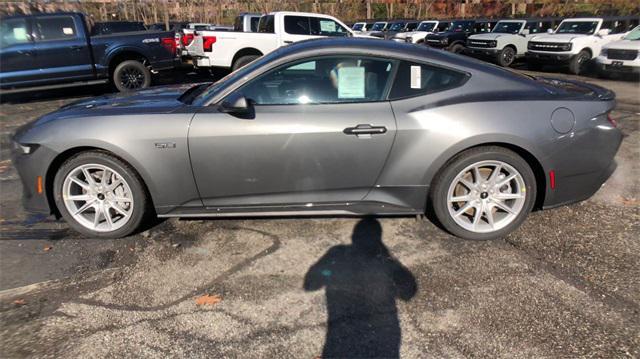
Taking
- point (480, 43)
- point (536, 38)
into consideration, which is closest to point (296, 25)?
point (480, 43)

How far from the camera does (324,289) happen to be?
2.92 metres

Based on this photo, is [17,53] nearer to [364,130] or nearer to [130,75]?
[130,75]

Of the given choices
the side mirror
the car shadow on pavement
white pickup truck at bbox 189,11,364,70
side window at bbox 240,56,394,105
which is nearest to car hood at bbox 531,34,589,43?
white pickup truck at bbox 189,11,364,70

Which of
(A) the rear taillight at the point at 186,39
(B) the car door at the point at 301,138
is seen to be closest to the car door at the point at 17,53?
(A) the rear taillight at the point at 186,39

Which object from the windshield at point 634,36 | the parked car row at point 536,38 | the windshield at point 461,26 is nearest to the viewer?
the windshield at point 634,36

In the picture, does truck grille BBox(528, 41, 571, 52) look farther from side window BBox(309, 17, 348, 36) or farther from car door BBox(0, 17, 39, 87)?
car door BBox(0, 17, 39, 87)

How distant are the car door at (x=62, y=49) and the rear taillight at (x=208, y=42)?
8.39ft

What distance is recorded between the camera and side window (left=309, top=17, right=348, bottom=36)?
38.0 ft

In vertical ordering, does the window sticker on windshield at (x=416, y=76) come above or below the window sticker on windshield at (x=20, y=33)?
below

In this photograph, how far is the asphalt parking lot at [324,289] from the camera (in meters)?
2.43

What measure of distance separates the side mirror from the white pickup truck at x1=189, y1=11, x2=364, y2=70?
8039 mm

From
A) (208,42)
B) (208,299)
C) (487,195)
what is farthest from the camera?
(208,42)

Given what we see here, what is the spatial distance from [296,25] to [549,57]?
844cm

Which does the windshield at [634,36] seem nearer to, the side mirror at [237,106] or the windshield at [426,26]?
the windshield at [426,26]
